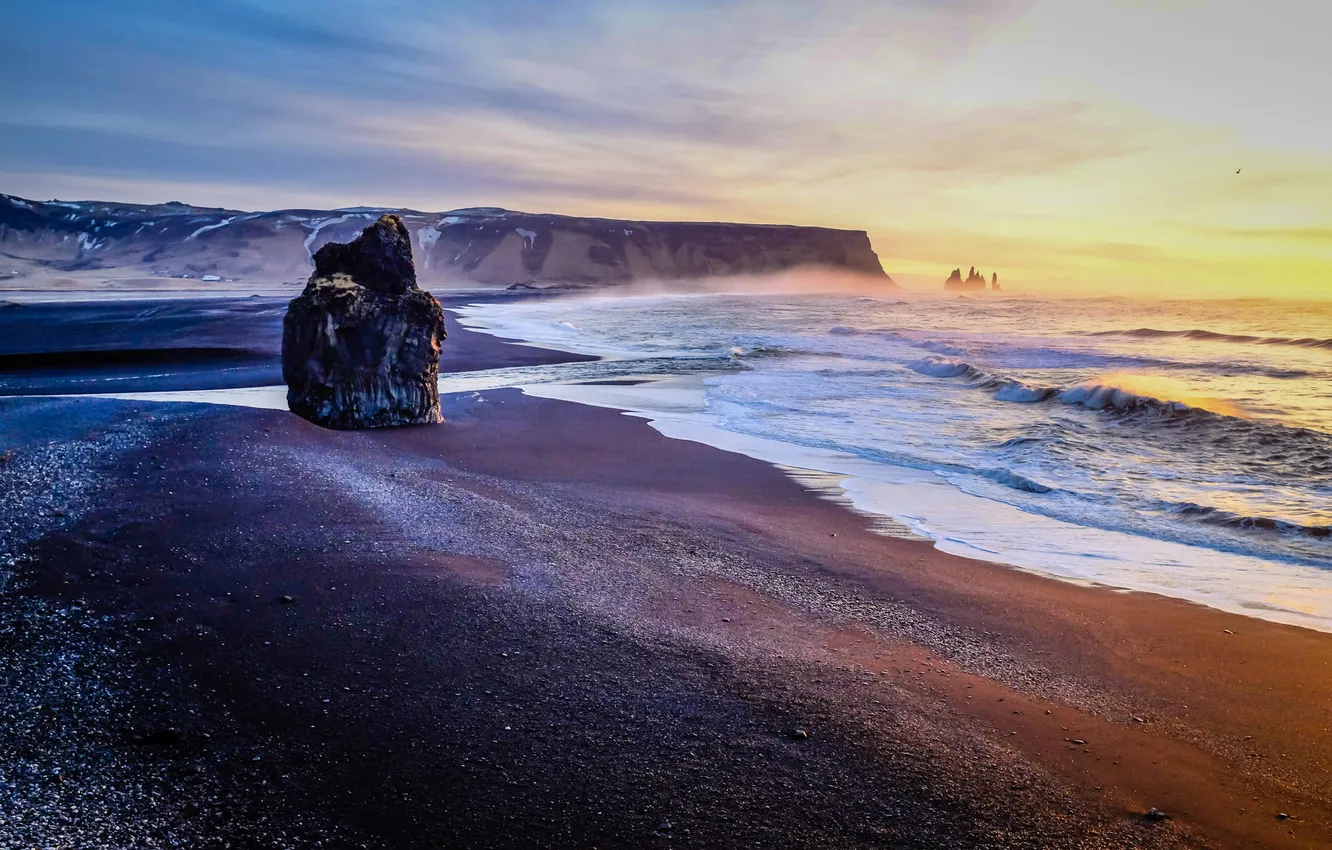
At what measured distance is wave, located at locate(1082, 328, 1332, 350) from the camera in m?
29.3

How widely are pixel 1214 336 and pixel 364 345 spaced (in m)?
36.5

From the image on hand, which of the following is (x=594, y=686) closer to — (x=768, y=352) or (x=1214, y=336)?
(x=768, y=352)

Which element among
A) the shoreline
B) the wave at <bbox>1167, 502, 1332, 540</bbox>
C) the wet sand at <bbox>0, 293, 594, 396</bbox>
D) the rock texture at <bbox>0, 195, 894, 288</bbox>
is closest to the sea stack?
the shoreline

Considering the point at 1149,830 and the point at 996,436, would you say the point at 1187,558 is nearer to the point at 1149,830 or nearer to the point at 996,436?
the point at 1149,830

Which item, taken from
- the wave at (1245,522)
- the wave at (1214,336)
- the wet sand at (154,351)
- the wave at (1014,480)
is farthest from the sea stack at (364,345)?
the wave at (1214,336)

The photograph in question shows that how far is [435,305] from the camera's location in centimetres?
1161

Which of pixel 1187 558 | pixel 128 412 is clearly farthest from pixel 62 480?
pixel 1187 558

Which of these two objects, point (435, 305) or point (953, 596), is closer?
point (953, 596)

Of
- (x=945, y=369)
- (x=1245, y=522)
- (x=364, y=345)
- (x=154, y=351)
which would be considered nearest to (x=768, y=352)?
(x=945, y=369)

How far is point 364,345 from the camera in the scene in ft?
35.5

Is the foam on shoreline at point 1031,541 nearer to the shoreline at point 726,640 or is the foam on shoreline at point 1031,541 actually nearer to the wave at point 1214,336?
the shoreline at point 726,640

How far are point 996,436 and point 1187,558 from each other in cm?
567

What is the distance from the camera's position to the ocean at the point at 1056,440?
7160 mm

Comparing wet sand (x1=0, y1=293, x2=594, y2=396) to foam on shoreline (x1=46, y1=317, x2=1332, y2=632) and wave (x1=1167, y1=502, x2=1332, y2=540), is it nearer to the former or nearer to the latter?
foam on shoreline (x1=46, y1=317, x2=1332, y2=632)
